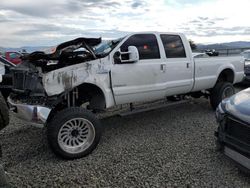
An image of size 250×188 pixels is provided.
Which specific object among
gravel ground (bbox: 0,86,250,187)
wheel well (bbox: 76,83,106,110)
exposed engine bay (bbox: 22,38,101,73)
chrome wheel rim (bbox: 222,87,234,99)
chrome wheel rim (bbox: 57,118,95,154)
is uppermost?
exposed engine bay (bbox: 22,38,101,73)

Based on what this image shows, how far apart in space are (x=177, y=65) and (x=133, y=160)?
8.50 ft

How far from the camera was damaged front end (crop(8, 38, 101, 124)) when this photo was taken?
4484 millimetres

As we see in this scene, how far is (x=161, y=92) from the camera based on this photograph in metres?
5.93

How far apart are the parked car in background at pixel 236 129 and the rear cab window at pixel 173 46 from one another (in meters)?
2.38

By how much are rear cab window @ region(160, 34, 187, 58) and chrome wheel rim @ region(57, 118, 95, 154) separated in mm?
2435

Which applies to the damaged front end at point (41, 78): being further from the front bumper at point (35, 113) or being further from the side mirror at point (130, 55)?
the side mirror at point (130, 55)

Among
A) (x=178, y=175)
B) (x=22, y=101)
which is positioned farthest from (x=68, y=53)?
(x=178, y=175)

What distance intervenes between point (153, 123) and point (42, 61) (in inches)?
112

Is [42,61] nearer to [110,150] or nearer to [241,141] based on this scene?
[110,150]

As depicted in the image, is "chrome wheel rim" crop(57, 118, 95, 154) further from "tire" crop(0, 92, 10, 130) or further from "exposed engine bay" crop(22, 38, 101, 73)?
"tire" crop(0, 92, 10, 130)

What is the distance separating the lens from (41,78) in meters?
4.69

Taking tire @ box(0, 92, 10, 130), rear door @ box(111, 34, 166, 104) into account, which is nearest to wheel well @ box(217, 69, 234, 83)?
rear door @ box(111, 34, 166, 104)

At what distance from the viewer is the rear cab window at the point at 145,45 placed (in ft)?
18.4

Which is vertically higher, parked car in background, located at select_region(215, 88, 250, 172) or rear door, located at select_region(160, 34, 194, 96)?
rear door, located at select_region(160, 34, 194, 96)
